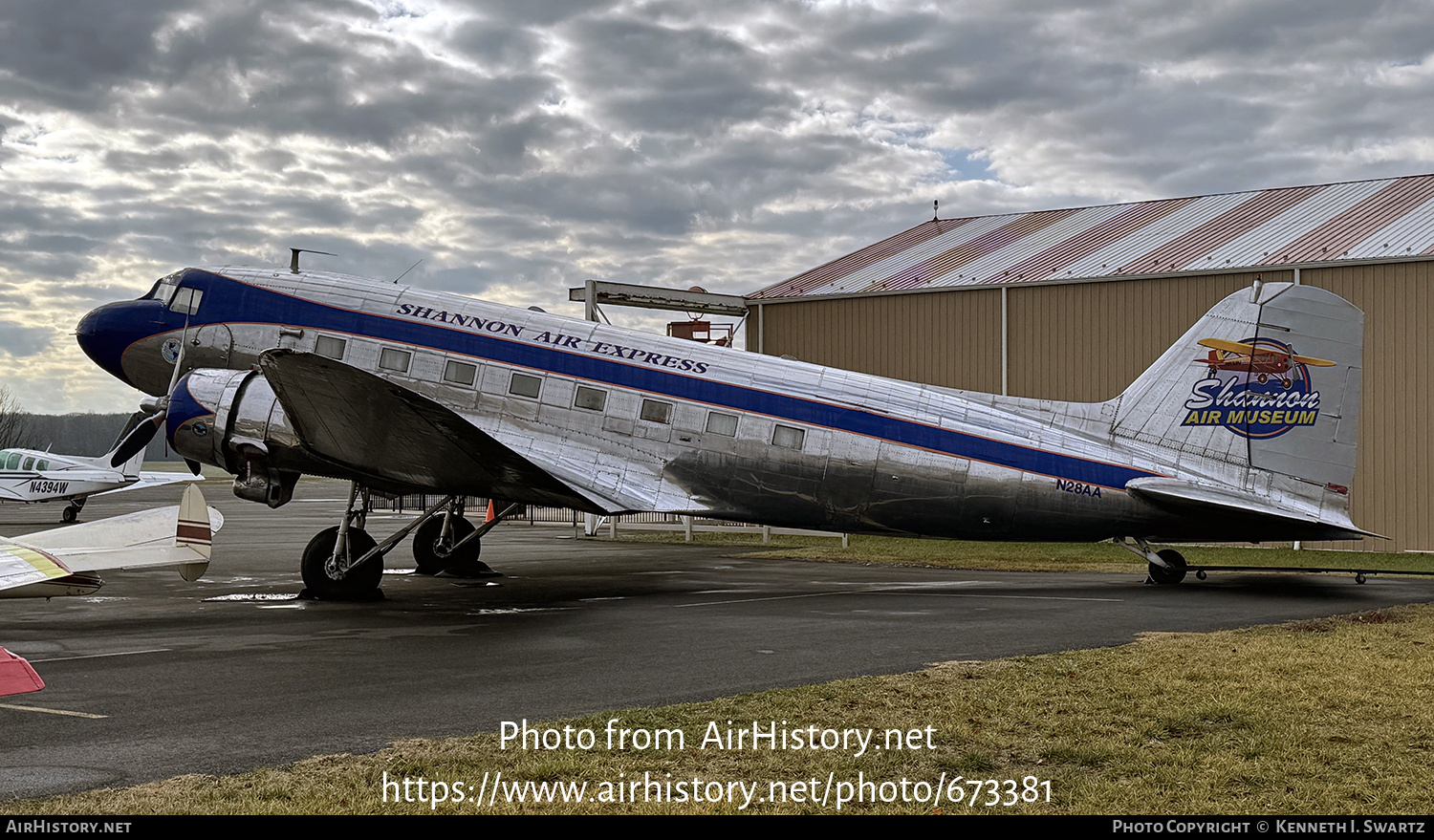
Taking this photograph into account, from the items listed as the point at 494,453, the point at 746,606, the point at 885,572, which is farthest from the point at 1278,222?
the point at 494,453

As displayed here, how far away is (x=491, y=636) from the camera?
11.6 metres

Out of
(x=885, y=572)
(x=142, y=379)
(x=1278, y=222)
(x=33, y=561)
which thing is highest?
(x=1278, y=222)

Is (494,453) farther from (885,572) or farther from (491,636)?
(885,572)

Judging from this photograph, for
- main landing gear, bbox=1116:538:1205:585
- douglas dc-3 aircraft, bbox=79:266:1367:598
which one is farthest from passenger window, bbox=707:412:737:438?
main landing gear, bbox=1116:538:1205:585

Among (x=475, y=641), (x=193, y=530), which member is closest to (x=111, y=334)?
(x=193, y=530)

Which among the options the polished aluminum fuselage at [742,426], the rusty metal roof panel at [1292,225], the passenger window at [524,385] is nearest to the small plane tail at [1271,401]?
the polished aluminum fuselage at [742,426]

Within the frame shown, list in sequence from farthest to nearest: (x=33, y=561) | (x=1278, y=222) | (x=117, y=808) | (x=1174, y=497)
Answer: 1. (x=1278, y=222)
2. (x=1174, y=497)
3. (x=33, y=561)
4. (x=117, y=808)

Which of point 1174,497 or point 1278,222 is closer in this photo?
point 1174,497

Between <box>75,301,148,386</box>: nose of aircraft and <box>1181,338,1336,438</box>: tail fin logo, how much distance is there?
16.8 m

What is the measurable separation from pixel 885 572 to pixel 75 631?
46.1 ft

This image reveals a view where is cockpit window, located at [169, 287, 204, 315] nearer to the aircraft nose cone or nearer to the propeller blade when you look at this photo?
the aircraft nose cone

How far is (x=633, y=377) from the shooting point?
51.5 feet

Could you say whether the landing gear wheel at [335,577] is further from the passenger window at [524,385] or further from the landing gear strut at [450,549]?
the landing gear strut at [450,549]

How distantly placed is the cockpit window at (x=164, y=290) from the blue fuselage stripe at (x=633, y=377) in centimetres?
29
